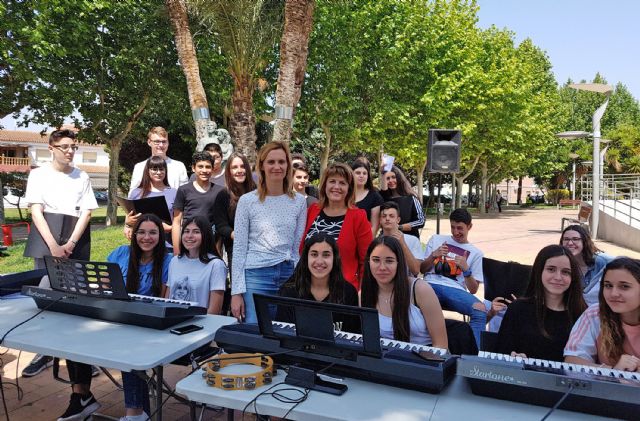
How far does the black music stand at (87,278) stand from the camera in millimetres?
2604

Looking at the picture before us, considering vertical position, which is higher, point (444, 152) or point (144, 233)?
point (444, 152)

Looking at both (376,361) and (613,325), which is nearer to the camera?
(376,361)

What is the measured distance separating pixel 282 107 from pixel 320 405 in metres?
6.97

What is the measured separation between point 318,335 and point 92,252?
380 inches

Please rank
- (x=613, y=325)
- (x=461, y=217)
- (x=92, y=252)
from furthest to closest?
(x=92, y=252) < (x=461, y=217) < (x=613, y=325)

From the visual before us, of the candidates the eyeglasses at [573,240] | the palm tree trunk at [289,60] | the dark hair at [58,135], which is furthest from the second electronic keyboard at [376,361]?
the palm tree trunk at [289,60]

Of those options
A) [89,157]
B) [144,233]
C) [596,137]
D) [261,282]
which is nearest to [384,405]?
[261,282]

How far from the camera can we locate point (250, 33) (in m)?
9.90

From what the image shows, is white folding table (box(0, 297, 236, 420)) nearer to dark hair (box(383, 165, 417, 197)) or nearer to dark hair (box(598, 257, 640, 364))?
dark hair (box(598, 257, 640, 364))

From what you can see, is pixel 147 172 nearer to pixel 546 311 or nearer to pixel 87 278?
pixel 87 278

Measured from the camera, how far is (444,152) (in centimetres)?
757

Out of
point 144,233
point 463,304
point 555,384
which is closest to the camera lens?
point 555,384

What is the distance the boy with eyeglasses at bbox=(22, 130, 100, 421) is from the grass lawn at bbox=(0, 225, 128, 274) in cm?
394

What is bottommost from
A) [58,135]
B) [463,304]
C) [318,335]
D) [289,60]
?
[463,304]
